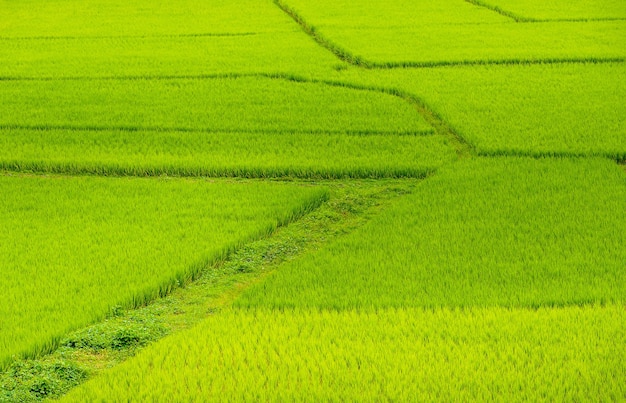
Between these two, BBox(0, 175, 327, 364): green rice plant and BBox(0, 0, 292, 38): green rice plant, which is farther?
BBox(0, 0, 292, 38): green rice plant

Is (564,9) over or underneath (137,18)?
over

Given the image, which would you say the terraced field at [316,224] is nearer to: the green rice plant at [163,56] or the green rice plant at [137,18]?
the green rice plant at [163,56]

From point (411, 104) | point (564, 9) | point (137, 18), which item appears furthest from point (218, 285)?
point (564, 9)

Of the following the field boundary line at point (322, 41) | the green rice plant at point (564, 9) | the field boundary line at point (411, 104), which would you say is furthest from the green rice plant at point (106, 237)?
the green rice plant at point (564, 9)

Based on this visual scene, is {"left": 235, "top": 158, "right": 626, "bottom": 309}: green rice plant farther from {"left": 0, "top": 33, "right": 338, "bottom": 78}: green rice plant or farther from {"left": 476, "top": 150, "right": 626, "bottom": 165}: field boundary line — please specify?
{"left": 0, "top": 33, "right": 338, "bottom": 78}: green rice plant

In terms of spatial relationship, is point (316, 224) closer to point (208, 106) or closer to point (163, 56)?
point (208, 106)

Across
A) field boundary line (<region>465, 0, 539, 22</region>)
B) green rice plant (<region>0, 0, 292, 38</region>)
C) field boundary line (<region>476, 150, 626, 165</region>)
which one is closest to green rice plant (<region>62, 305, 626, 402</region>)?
field boundary line (<region>476, 150, 626, 165</region>)
